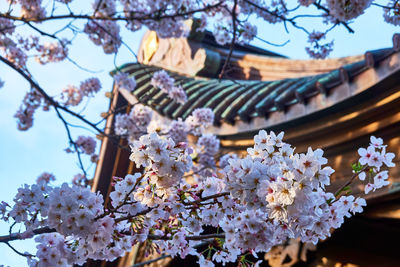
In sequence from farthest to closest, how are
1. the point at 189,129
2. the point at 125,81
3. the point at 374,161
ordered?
the point at 125,81 → the point at 189,129 → the point at 374,161

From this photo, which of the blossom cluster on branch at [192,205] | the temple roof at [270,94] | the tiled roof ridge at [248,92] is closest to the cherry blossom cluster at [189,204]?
the blossom cluster on branch at [192,205]

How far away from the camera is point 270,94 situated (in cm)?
623

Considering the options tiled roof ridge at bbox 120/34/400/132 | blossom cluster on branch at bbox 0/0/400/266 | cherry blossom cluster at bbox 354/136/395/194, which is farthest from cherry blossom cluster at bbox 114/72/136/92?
cherry blossom cluster at bbox 354/136/395/194

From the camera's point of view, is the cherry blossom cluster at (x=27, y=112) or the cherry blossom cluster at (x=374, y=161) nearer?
the cherry blossom cluster at (x=374, y=161)

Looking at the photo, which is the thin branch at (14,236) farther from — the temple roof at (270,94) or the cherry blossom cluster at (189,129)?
the cherry blossom cluster at (189,129)

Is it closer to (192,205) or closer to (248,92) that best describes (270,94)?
(248,92)

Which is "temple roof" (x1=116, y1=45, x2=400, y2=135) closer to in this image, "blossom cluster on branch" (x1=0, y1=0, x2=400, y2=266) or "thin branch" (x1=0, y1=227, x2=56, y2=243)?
"blossom cluster on branch" (x1=0, y1=0, x2=400, y2=266)

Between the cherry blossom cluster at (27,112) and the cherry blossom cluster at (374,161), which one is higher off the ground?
the cherry blossom cluster at (27,112)

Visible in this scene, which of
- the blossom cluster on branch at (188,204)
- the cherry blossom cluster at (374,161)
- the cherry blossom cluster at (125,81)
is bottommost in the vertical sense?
the blossom cluster on branch at (188,204)

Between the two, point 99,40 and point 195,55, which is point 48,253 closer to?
point 99,40

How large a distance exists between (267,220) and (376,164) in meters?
0.78

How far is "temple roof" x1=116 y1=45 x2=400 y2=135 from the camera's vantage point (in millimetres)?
4438

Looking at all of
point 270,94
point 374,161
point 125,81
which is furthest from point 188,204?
point 125,81

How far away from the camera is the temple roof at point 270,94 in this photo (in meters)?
4.44
